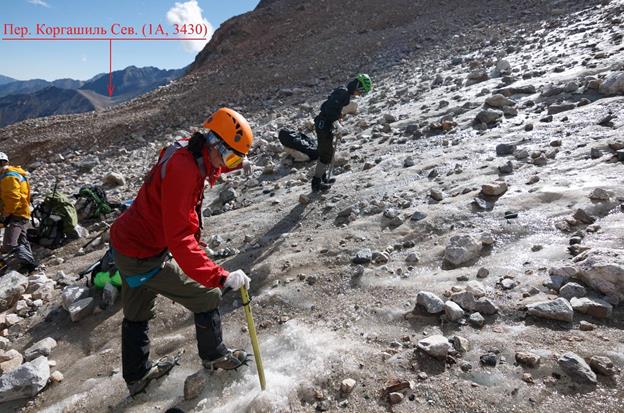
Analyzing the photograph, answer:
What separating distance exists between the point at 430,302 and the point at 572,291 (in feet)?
3.63

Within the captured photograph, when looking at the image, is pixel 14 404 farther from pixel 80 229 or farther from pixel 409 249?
pixel 80 229

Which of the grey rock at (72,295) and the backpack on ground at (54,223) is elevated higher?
the backpack on ground at (54,223)

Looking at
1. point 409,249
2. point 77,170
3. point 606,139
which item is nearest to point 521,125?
point 606,139

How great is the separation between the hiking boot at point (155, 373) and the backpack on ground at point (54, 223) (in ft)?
16.5


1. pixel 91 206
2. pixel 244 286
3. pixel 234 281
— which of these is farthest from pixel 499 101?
pixel 91 206

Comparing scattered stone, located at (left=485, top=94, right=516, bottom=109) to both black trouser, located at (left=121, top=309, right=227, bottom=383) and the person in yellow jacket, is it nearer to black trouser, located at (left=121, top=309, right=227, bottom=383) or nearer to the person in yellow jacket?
black trouser, located at (left=121, top=309, right=227, bottom=383)

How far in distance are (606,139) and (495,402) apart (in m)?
4.41

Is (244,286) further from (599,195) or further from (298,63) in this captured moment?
(298,63)

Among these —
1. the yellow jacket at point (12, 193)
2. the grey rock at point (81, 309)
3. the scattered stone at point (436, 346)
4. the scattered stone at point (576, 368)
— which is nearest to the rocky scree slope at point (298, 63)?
the yellow jacket at point (12, 193)

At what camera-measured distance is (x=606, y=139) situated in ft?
18.0

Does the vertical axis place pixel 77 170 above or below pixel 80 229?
above

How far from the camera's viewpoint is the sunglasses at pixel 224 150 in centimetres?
311

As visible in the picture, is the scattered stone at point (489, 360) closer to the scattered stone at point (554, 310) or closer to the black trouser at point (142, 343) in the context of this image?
the scattered stone at point (554, 310)

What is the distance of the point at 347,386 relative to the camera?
3.09 metres
